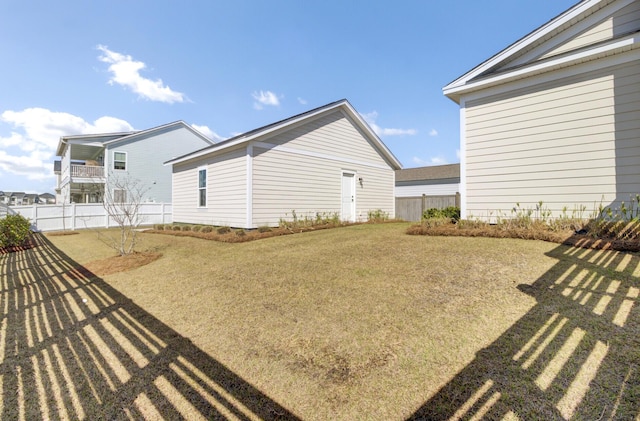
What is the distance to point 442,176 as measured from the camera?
24.6m

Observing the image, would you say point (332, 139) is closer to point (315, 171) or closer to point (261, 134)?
point (315, 171)

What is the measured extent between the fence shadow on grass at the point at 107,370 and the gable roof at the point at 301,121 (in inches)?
272

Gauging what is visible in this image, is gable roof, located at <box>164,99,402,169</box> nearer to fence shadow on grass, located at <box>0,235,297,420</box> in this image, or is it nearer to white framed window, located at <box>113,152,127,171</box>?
fence shadow on grass, located at <box>0,235,297,420</box>

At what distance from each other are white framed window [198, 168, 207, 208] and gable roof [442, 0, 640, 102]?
10266 millimetres

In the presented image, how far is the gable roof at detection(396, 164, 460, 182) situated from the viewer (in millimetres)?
24531

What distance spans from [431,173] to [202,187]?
20.8 m

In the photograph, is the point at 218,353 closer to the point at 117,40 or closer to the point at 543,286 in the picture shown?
the point at 543,286

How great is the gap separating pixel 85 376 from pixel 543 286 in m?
5.06

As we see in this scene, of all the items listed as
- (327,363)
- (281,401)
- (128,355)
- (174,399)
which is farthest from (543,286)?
(128,355)

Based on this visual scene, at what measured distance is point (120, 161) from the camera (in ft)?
72.5

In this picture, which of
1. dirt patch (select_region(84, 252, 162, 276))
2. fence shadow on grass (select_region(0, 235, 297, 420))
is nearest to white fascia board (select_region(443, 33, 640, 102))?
fence shadow on grass (select_region(0, 235, 297, 420))

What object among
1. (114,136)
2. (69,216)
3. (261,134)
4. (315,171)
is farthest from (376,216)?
(114,136)

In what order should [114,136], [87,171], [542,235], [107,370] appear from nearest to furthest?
[107,370], [542,235], [87,171], [114,136]

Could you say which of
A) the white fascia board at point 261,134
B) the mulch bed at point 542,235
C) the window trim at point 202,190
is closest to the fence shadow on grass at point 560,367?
the mulch bed at point 542,235
